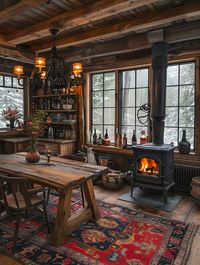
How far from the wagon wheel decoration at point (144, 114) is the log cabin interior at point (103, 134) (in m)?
0.03

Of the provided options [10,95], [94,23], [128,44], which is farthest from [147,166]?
[10,95]

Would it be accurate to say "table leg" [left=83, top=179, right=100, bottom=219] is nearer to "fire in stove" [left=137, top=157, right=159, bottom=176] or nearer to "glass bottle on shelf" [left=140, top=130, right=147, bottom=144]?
"fire in stove" [left=137, top=157, right=159, bottom=176]

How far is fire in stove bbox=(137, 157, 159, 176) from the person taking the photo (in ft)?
12.2

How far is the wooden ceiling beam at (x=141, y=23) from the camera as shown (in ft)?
9.36

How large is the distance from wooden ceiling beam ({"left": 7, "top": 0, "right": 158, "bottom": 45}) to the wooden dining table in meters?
1.94

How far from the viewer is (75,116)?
5.31m

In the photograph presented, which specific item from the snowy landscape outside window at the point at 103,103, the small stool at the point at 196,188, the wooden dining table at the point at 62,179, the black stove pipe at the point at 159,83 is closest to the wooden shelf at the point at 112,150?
the snowy landscape outside window at the point at 103,103

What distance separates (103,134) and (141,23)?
8.37ft

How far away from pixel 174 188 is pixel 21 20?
378cm

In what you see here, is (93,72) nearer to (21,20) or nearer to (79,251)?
(21,20)

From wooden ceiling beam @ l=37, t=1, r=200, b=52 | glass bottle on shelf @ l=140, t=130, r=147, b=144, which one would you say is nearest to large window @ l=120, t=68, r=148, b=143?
glass bottle on shelf @ l=140, t=130, r=147, b=144

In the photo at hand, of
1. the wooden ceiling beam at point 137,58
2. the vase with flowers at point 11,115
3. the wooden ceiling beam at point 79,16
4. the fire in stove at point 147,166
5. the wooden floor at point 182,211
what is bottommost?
the wooden floor at point 182,211

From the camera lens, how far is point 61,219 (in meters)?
2.50

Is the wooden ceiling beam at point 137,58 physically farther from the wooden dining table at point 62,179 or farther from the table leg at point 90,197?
the table leg at point 90,197
